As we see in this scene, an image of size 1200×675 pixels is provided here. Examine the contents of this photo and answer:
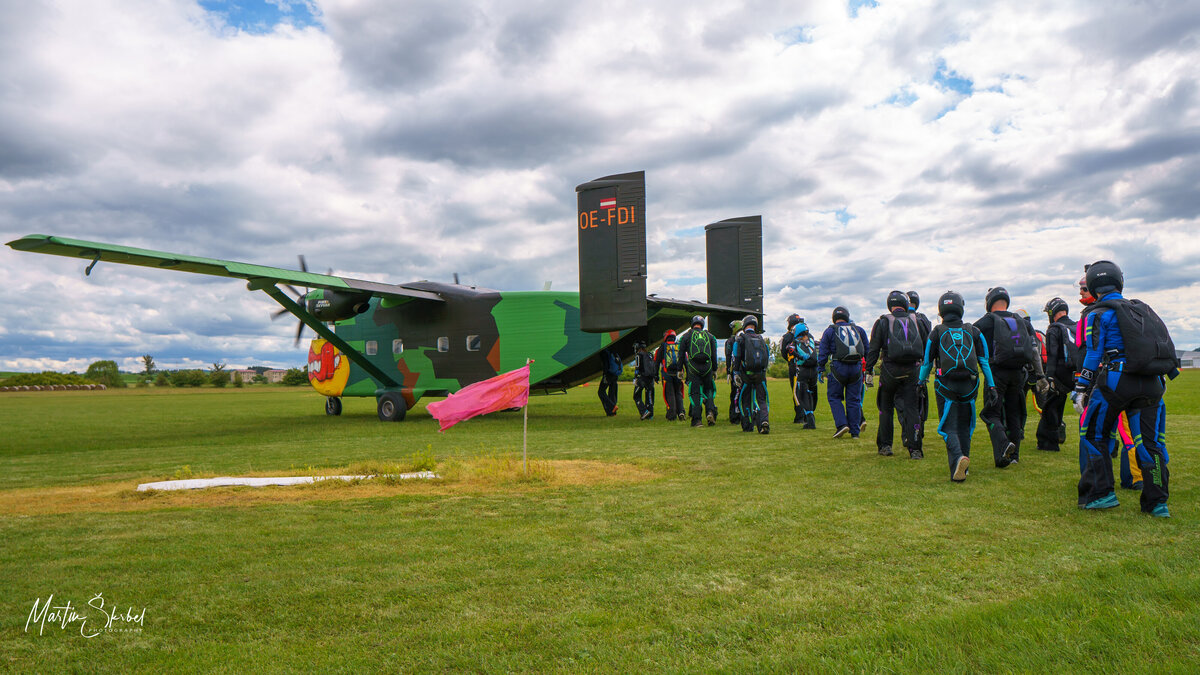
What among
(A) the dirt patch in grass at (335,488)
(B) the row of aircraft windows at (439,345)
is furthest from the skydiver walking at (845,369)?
(B) the row of aircraft windows at (439,345)

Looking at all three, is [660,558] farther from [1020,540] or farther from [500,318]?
[500,318]

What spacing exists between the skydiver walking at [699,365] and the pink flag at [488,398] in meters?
6.58

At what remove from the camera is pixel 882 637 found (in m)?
2.93

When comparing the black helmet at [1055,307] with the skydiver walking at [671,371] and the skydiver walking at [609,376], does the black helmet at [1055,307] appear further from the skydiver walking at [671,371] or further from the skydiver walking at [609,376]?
the skydiver walking at [609,376]

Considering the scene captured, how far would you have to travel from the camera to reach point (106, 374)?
2808 inches

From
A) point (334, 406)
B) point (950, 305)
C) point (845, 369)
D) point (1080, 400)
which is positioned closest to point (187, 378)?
point (334, 406)

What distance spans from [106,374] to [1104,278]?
87243mm

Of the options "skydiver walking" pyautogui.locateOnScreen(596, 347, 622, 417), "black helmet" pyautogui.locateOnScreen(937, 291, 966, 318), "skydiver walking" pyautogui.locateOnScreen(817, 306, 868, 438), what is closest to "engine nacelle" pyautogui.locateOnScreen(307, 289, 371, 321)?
"skydiver walking" pyautogui.locateOnScreen(596, 347, 622, 417)

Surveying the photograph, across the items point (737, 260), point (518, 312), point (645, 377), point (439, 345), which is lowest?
point (645, 377)

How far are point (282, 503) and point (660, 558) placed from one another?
396cm

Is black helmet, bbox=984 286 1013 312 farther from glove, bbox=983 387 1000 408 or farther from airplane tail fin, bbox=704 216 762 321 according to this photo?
airplane tail fin, bbox=704 216 762 321

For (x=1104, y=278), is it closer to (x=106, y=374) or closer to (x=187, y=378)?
(x=187, y=378)

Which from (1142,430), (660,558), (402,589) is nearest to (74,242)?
(402,589)

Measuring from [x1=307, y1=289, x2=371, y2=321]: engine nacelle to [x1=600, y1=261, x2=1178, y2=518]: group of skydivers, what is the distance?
8.05m
